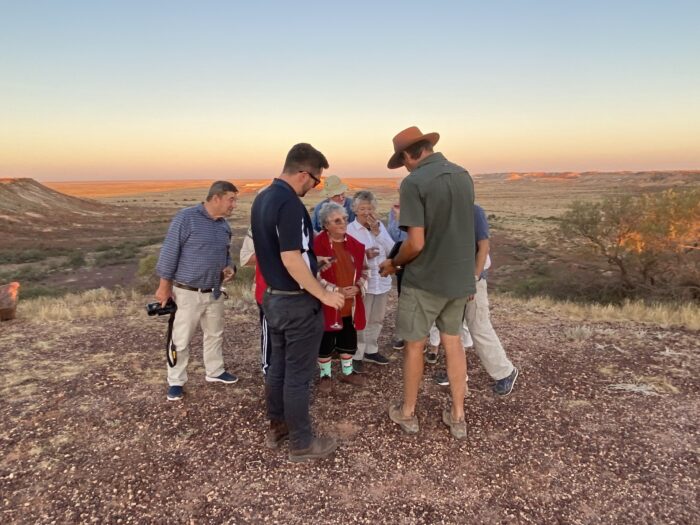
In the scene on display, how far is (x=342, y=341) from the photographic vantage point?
4.12 meters

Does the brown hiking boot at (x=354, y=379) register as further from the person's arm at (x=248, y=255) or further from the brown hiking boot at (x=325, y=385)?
the person's arm at (x=248, y=255)

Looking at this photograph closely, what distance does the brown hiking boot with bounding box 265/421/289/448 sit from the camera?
10.6ft

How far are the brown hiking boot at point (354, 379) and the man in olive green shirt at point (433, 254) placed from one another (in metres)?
0.94

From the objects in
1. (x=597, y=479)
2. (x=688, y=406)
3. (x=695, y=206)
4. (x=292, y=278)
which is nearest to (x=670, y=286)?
(x=695, y=206)

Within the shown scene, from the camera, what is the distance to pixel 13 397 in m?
4.04

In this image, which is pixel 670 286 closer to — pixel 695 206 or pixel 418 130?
pixel 695 206

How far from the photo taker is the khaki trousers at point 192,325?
3.79 meters

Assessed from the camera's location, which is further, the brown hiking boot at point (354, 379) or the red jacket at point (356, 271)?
the brown hiking boot at point (354, 379)

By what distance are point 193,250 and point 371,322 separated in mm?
1982

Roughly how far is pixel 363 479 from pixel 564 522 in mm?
1223

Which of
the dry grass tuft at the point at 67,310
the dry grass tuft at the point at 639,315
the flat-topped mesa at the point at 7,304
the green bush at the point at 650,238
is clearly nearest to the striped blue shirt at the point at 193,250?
the dry grass tuft at the point at 67,310

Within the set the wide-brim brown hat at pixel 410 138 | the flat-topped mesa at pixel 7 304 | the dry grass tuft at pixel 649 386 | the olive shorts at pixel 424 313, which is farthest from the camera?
the flat-topped mesa at pixel 7 304

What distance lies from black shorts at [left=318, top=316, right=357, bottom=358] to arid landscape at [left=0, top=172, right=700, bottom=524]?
39 cm

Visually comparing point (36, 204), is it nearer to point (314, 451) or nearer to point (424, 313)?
point (314, 451)
